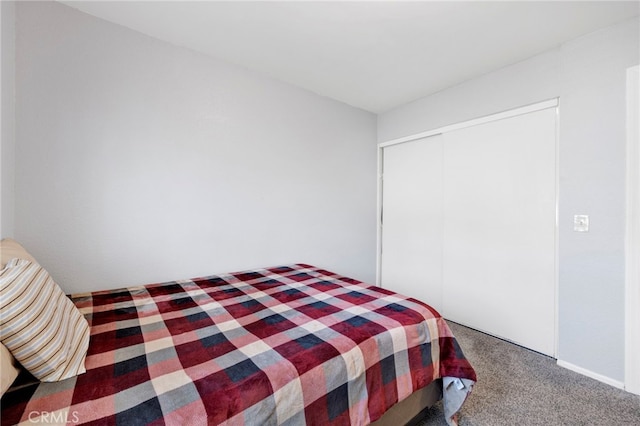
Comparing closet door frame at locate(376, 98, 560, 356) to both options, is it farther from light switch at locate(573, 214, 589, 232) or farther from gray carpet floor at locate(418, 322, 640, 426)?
gray carpet floor at locate(418, 322, 640, 426)

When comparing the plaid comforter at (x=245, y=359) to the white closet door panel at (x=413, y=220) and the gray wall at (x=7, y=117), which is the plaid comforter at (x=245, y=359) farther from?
the white closet door panel at (x=413, y=220)

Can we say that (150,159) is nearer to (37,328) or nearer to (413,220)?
(37,328)

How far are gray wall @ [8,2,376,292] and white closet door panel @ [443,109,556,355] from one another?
4.63ft

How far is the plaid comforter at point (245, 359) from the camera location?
743 mm

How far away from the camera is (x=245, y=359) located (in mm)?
950

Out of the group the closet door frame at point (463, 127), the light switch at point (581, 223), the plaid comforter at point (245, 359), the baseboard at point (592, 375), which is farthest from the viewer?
the closet door frame at point (463, 127)

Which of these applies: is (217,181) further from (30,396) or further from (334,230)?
(30,396)

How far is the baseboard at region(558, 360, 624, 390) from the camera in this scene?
169cm

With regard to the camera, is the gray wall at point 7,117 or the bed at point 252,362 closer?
the bed at point 252,362

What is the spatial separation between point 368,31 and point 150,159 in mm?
1800

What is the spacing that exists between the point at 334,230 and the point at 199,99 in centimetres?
182

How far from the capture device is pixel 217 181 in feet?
7.13

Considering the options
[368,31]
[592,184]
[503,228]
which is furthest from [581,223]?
[368,31]

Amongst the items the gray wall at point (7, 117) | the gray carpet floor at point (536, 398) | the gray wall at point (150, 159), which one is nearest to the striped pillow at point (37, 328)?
the gray wall at point (7, 117)
